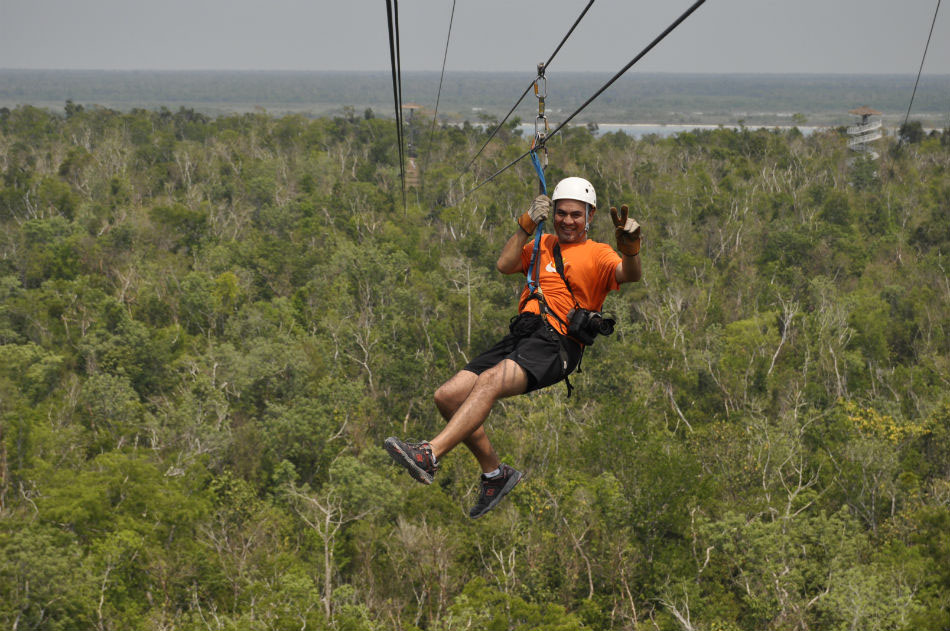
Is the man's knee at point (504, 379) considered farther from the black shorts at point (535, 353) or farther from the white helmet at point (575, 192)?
the white helmet at point (575, 192)

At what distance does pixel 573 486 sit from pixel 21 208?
165ft

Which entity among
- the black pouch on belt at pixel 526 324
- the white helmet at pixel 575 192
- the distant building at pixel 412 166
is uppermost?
the white helmet at pixel 575 192

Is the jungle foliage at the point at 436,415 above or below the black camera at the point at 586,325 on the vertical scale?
below

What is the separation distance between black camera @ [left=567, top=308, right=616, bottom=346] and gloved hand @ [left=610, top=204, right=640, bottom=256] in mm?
482

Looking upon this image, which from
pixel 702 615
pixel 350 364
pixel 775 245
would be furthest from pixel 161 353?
pixel 775 245

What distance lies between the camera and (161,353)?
1630 inches

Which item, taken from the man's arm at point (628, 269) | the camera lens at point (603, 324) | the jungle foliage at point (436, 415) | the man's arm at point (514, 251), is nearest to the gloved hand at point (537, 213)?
the man's arm at point (514, 251)

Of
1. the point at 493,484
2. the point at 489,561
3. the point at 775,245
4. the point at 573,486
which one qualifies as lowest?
the point at 489,561

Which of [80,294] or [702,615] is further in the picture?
[80,294]

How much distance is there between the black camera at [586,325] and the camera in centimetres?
533

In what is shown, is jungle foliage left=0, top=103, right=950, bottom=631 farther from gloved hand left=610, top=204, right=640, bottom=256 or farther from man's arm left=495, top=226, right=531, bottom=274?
gloved hand left=610, top=204, right=640, bottom=256

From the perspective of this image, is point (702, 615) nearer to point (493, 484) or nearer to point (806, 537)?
point (806, 537)

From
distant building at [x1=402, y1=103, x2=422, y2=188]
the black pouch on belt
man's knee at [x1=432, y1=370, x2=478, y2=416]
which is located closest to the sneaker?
man's knee at [x1=432, y1=370, x2=478, y2=416]

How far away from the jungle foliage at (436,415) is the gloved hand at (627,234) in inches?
727
